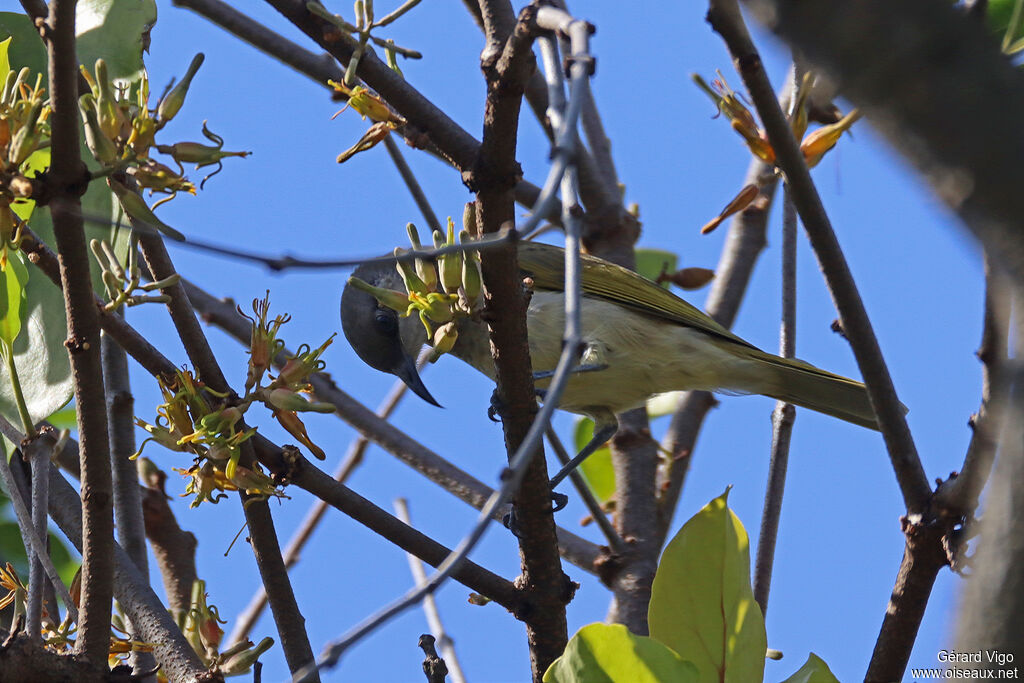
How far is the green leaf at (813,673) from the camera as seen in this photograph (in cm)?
205

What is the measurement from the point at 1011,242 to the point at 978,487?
1.71 m

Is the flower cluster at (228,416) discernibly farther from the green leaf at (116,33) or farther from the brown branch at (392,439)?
the brown branch at (392,439)

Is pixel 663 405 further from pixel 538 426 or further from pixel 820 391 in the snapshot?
pixel 538 426

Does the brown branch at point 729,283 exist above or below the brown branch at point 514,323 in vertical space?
above

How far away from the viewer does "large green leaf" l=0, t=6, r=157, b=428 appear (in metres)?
2.45

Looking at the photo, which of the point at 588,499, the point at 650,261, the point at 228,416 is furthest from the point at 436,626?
the point at 650,261

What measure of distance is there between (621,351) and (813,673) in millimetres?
2715

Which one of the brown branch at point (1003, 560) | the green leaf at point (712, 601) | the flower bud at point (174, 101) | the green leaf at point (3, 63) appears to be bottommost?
the brown branch at point (1003, 560)

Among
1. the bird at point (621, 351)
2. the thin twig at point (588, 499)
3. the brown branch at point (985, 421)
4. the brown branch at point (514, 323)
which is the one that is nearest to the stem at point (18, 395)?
the brown branch at point (514, 323)

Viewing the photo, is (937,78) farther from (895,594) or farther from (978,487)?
(895,594)

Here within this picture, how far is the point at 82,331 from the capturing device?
1923 millimetres

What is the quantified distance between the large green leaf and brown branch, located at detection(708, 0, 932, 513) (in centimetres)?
140

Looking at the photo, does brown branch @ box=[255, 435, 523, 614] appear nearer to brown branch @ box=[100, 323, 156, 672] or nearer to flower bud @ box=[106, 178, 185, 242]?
flower bud @ box=[106, 178, 185, 242]

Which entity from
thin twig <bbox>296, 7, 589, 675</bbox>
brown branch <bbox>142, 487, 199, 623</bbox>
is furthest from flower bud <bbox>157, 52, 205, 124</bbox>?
brown branch <bbox>142, 487, 199, 623</bbox>
